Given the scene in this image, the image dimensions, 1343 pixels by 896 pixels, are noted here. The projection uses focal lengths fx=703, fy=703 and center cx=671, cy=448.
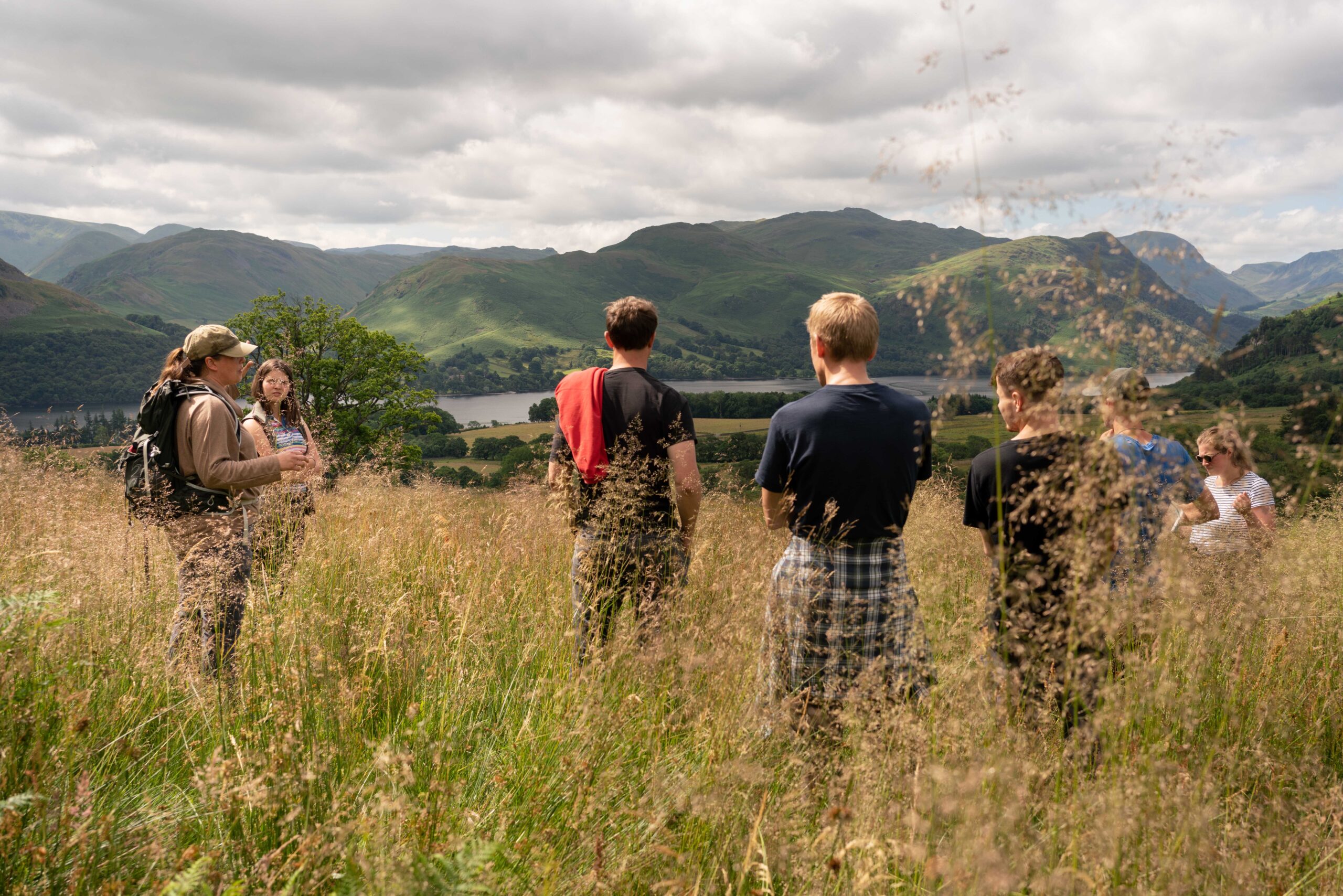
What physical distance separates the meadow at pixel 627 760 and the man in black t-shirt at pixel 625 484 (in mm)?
275

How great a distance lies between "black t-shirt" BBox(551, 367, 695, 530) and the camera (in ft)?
11.6

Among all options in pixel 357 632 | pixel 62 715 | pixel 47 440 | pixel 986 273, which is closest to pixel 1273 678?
pixel 986 273

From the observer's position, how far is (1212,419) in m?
1.99

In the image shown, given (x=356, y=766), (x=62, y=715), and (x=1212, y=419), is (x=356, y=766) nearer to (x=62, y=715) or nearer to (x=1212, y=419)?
(x=62, y=715)

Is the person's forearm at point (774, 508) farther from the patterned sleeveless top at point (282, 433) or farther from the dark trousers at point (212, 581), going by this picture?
the patterned sleeveless top at point (282, 433)

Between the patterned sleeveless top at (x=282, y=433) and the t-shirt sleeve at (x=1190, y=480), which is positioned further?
the patterned sleeveless top at (x=282, y=433)

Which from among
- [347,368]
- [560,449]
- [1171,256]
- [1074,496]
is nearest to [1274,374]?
[1171,256]

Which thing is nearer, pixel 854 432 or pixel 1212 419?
pixel 1212 419

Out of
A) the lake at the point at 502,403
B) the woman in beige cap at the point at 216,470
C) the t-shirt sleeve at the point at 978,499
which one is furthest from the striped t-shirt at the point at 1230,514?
the lake at the point at 502,403

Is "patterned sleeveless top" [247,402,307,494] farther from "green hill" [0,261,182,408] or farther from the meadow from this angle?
"green hill" [0,261,182,408]

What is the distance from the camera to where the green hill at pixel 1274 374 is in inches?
73.7

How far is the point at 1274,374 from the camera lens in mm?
1815

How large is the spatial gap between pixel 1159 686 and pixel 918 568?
157 inches

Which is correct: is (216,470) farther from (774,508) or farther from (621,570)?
(774,508)
